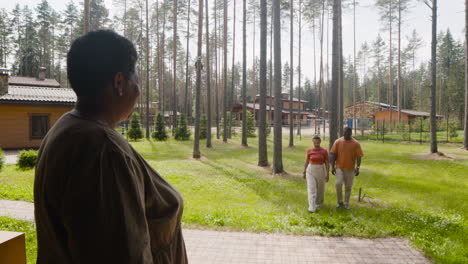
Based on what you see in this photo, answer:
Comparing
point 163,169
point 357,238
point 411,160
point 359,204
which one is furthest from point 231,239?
point 411,160

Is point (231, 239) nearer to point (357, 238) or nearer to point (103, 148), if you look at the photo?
point (357, 238)

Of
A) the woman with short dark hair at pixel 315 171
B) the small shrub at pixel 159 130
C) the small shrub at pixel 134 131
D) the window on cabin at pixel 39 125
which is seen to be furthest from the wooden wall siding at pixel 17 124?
the woman with short dark hair at pixel 315 171

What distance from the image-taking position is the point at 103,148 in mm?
980

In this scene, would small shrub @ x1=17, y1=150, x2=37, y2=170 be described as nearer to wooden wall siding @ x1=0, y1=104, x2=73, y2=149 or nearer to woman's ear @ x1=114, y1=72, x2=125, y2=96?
wooden wall siding @ x1=0, y1=104, x2=73, y2=149

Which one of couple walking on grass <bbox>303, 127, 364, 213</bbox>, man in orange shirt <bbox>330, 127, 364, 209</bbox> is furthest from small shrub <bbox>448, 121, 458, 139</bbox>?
man in orange shirt <bbox>330, 127, 364, 209</bbox>

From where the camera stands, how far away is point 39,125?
1966cm

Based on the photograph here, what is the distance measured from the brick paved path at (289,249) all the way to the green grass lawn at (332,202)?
31 centimetres

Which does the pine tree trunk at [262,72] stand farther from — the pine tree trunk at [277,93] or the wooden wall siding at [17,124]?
the wooden wall siding at [17,124]

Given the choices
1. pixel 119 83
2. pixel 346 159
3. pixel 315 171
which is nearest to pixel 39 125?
pixel 315 171

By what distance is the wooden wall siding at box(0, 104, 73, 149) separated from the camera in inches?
731

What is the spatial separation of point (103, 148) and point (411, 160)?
1955cm

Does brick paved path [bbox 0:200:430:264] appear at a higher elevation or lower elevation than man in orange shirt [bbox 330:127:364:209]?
lower

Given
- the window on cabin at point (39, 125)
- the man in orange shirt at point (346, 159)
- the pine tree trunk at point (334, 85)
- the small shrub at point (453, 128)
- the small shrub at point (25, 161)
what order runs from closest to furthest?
the man in orange shirt at point (346, 159), the pine tree trunk at point (334, 85), the small shrub at point (25, 161), the window on cabin at point (39, 125), the small shrub at point (453, 128)

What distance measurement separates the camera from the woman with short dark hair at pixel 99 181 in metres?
0.93
